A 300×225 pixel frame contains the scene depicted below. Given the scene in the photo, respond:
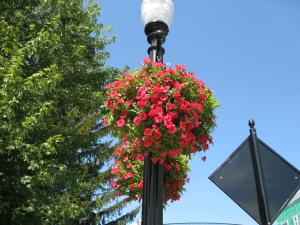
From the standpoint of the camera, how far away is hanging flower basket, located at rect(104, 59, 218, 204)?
138 inches

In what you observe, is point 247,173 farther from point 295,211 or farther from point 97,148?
point 295,211

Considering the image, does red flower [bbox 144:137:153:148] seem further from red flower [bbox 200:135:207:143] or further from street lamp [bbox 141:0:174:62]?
street lamp [bbox 141:0:174:62]

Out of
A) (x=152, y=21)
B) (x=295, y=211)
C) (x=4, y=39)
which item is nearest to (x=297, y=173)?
(x=152, y=21)

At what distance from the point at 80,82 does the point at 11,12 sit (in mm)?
4337

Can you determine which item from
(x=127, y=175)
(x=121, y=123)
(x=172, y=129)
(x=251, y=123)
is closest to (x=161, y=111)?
(x=172, y=129)

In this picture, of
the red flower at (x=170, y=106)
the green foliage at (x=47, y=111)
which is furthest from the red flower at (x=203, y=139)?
the green foliage at (x=47, y=111)

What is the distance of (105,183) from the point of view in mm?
17531

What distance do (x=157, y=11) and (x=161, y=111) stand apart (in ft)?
4.68

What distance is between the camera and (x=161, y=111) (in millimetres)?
3562

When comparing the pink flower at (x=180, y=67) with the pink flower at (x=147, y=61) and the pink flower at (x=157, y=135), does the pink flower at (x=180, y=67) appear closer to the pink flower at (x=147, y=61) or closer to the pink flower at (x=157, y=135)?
the pink flower at (x=147, y=61)

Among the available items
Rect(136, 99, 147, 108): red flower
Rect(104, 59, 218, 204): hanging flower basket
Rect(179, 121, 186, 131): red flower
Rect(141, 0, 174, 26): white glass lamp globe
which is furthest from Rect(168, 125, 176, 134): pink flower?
Rect(141, 0, 174, 26): white glass lamp globe

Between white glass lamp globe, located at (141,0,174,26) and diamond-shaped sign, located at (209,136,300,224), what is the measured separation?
208cm

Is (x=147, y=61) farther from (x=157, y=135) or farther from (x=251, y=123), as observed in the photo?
(x=251, y=123)

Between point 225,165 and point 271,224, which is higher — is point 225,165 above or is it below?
above
